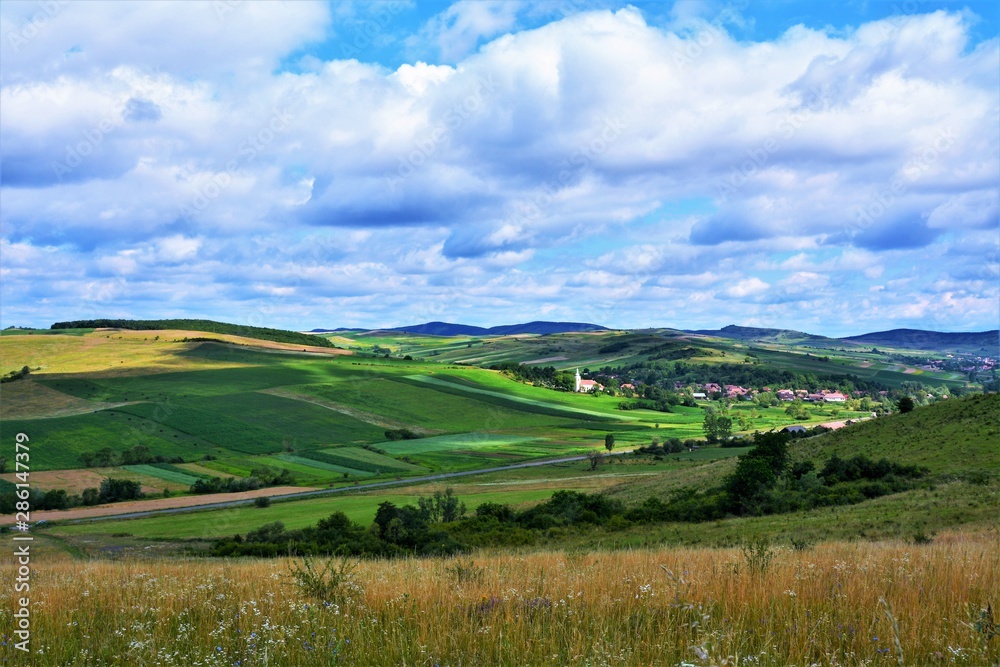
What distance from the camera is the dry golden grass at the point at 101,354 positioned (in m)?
141

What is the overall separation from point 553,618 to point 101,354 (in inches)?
6793

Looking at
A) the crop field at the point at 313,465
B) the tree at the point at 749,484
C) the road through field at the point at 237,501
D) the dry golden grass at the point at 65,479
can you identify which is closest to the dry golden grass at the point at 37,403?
the dry golden grass at the point at 65,479

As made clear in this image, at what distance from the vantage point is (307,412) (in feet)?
436

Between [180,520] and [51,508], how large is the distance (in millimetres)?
20416

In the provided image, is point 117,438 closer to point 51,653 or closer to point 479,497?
point 479,497

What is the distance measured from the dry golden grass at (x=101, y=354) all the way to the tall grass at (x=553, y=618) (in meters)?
148

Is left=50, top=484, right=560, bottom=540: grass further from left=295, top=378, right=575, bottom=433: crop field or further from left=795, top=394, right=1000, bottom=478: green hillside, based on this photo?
left=295, top=378, right=575, bottom=433: crop field

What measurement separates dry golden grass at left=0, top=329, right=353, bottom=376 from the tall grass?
148 m

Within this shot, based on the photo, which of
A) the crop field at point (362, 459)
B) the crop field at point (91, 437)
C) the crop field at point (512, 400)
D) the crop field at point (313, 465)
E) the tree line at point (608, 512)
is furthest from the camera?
the crop field at point (512, 400)

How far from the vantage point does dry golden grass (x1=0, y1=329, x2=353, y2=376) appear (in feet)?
463

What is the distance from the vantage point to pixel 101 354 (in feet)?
509

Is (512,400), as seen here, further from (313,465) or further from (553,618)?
(553,618)

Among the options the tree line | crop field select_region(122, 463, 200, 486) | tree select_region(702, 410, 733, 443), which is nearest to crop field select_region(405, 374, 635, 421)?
tree select_region(702, 410, 733, 443)

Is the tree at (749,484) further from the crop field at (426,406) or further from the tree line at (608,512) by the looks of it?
the crop field at (426,406)
